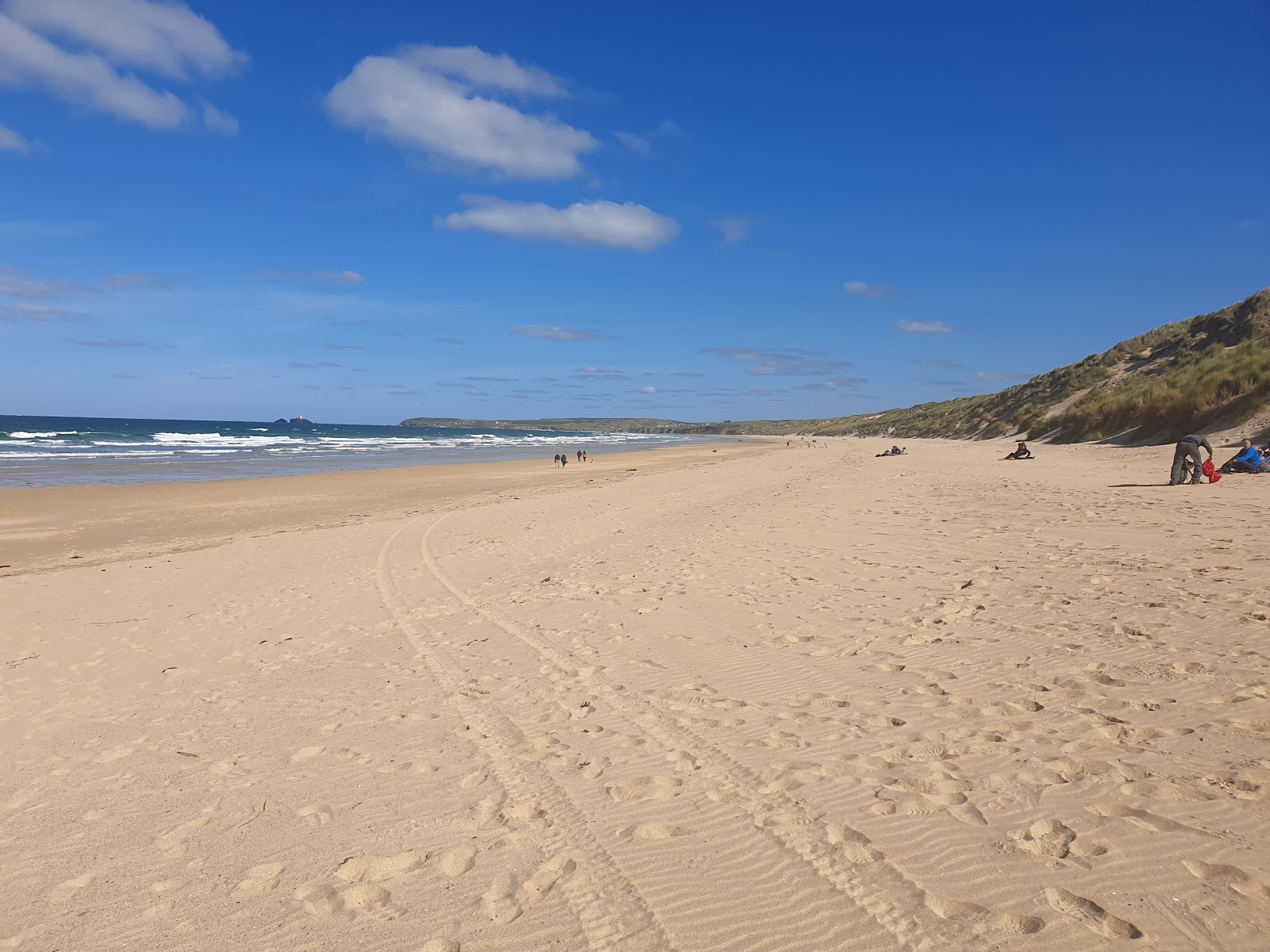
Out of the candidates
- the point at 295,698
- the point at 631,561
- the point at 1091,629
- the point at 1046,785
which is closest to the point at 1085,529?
the point at 1091,629

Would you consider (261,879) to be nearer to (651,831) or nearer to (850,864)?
(651,831)

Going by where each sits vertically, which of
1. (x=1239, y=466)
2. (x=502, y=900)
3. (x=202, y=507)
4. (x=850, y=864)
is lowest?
(x=202, y=507)

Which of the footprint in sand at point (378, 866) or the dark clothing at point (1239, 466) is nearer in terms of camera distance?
the footprint in sand at point (378, 866)

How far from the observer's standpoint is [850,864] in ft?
9.45

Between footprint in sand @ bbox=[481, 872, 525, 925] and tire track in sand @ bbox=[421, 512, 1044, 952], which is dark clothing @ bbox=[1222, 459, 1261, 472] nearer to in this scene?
tire track in sand @ bbox=[421, 512, 1044, 952]

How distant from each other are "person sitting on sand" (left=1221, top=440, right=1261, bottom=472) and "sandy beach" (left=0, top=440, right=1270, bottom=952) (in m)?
5.93

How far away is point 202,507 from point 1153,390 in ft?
105

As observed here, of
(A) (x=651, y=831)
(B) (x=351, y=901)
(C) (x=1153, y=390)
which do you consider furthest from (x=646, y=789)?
(C) (x=1153, y=390)

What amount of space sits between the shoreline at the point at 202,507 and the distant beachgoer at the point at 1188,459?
16474 mm

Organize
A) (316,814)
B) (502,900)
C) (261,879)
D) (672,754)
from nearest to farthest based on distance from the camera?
(502,900) → (261,879) → (316,814) → (672,754)

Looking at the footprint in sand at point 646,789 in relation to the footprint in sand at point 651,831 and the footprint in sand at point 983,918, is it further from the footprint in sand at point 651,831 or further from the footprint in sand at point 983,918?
the footprint in sand at point 983,918

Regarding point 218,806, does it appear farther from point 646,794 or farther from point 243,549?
point 243,549

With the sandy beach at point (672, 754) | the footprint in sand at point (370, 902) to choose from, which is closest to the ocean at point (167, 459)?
the sandy beach at point (672, 754)

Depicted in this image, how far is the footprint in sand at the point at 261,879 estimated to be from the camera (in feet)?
9.92
